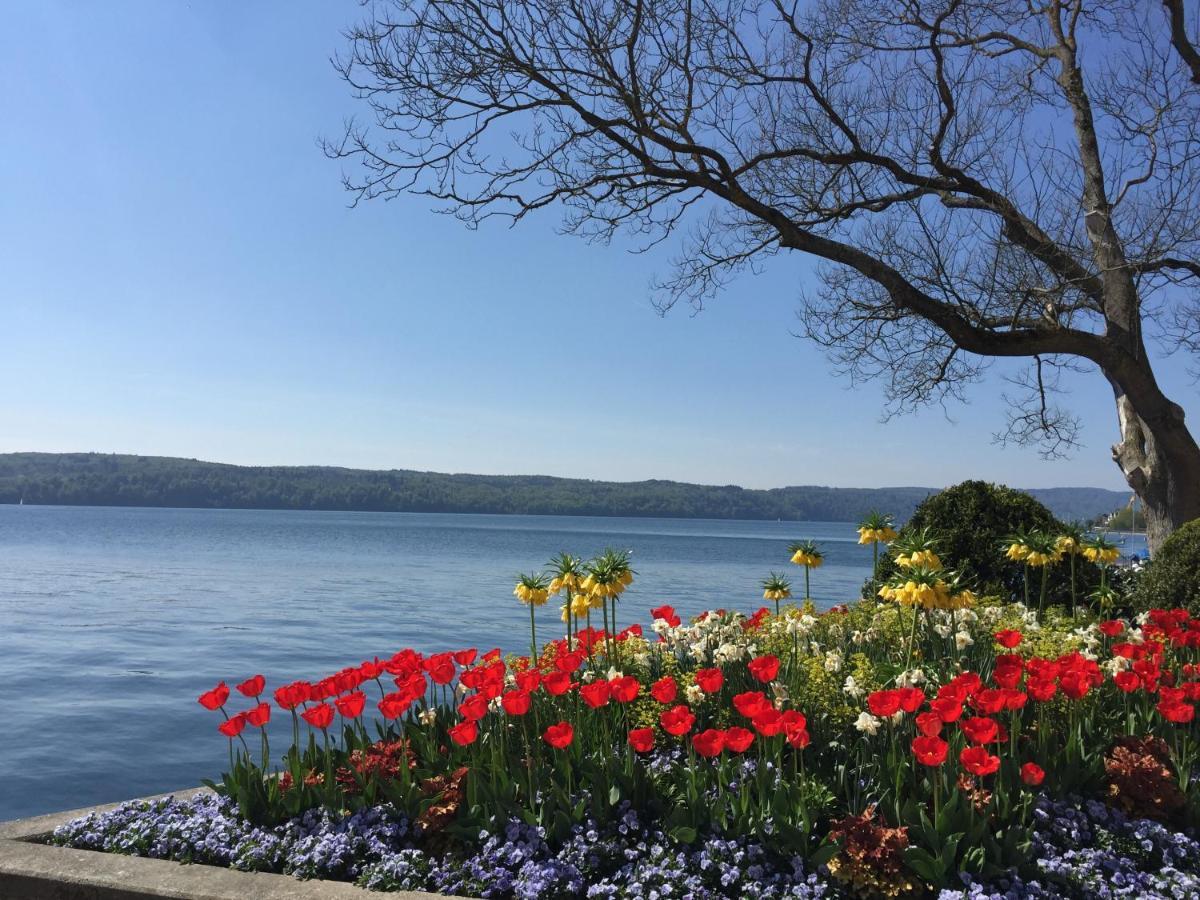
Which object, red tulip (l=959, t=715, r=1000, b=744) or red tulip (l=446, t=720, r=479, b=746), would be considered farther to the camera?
red tulip (l=446, t=720, r=479, b=746)

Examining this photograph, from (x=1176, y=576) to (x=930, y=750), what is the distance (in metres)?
6.74

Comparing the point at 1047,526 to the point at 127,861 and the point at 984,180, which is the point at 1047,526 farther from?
the point at 127,861

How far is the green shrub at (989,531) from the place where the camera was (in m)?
10.8

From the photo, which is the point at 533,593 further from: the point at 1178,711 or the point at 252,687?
the point at 1178,711

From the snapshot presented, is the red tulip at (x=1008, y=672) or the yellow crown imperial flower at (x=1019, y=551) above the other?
the yellow crown imperial flower at (x=1019, y=551)

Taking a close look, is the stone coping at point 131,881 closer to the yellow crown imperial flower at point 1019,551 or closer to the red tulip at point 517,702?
the red tulip at point 517,702

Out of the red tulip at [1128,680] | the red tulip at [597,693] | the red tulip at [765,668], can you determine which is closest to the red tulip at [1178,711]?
the red tulip at [1128,680]

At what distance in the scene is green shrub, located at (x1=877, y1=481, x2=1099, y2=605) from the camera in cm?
1078

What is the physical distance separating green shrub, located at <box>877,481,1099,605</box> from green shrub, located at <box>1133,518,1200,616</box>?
1.02 meters

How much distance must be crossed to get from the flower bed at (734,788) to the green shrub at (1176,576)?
4.12 m

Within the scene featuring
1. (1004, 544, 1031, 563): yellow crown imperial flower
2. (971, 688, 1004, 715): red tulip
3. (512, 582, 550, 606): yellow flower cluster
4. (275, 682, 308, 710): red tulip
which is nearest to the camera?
(971, 688, 1004, 715): red tulip

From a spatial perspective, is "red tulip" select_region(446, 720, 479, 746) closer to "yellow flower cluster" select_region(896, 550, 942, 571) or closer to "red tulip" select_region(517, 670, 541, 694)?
"red tulip" select_region(517, 670, 541, 694)

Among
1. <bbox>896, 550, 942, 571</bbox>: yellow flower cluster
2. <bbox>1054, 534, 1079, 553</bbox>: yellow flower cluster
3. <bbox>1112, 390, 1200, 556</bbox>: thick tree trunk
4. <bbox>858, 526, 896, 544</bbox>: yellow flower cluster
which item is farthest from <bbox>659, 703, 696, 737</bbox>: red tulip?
<bbox>1112, 390, 1200, 556</bbox>: thick tree trunk

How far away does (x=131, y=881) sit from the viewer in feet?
13.4
